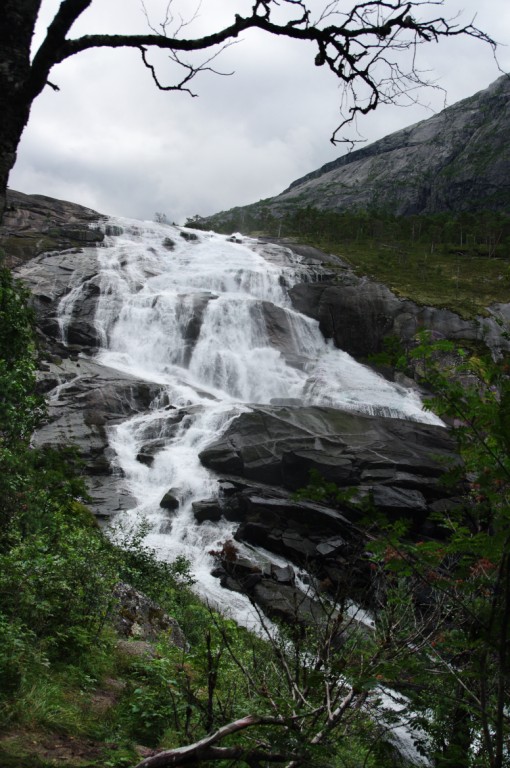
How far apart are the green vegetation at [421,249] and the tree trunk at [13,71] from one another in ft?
131

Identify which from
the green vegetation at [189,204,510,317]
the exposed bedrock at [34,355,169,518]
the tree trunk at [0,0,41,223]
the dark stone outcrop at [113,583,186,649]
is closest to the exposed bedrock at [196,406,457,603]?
the exposed bedrock at [34,355,169,518]

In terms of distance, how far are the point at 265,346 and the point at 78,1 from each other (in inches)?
1205

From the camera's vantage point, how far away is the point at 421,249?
70.1 metres

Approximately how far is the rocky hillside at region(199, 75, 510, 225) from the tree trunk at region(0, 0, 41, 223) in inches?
4861

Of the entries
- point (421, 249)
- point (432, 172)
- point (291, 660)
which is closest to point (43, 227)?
point (421, 249)

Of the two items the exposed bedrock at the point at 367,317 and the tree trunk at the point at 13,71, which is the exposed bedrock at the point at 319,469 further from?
the tree trunk at the point at 13,71

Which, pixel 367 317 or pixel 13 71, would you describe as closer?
pixel 13 71

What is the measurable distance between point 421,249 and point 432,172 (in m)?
79.6

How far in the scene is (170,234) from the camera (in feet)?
176

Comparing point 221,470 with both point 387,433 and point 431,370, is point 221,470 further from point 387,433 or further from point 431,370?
point 431,370

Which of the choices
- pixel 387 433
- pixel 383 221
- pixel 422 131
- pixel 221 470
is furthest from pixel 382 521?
pixel 422 131

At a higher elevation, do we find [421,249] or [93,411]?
[421,249]

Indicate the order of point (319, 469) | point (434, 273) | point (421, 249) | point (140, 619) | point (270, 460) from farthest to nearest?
1. point (421, 249)
2. point (434, 273)
3. point (270, 460)
4. point (319, 469)
5. point (140, 619)

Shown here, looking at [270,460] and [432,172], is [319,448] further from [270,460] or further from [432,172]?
[432,172]
